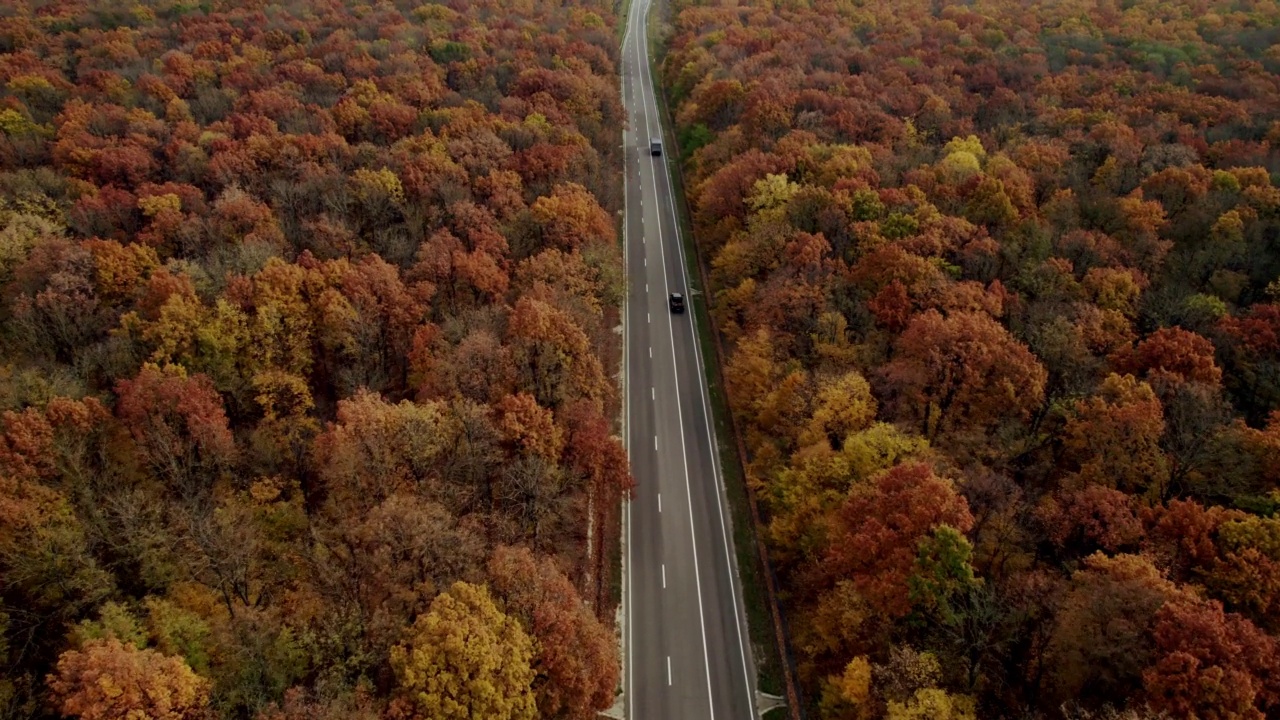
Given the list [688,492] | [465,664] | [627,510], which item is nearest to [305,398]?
[627,510]

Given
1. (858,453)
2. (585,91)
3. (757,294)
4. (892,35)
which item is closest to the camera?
(858,453)

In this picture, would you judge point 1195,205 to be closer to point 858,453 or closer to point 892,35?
point 858,453

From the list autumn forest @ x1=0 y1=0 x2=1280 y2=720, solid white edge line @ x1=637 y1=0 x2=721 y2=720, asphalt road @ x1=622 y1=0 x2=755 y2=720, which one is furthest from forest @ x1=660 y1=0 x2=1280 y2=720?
solid white edge line @ x1=637 y1=0 x2=721 y2=720

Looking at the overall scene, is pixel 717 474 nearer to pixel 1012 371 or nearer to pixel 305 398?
pixel 1012 371

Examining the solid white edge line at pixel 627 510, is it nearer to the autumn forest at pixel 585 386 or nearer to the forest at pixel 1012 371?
the autumn forest at pixel 585 386

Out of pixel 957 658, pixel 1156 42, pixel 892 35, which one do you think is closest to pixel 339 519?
pixel 957 658

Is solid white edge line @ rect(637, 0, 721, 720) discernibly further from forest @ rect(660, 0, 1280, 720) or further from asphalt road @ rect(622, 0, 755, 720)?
forest @ rect(660, 0, 1280, 720)

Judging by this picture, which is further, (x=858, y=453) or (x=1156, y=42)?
(x=1156, y=42)

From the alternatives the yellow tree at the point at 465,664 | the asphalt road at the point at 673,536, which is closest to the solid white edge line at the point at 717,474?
the asphalt road at the point at 673,536
